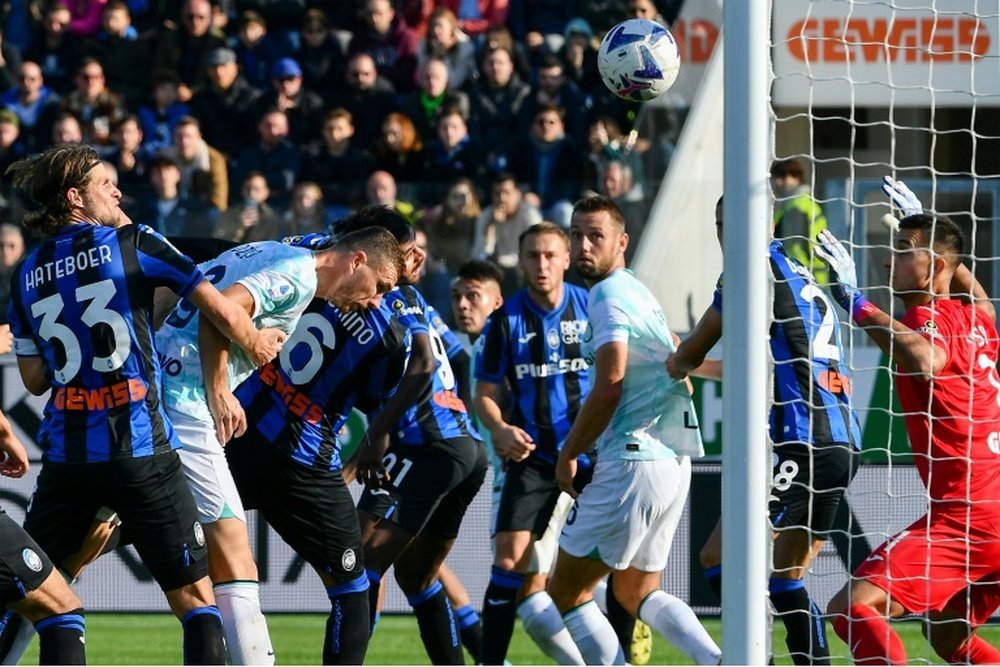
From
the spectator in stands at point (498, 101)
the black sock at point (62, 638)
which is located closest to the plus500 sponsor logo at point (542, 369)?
the black sock at point (62, 638)

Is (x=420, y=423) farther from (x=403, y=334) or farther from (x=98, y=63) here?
(x=98, y=63)

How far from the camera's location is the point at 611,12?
15109mm

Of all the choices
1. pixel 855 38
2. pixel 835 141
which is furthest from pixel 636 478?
pixel 835 141

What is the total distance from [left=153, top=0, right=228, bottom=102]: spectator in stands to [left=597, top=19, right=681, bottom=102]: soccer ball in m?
8.92

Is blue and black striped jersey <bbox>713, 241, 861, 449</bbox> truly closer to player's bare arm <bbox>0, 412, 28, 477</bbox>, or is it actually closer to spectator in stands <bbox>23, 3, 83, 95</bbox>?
player's bare arm <bbox>0, 412, 28, 477</bbox>

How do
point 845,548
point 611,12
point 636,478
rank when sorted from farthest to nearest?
point 611,12
point 845,548
point 636,478

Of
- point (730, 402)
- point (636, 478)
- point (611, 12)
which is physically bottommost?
point (636, 478)

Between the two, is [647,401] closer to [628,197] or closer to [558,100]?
[628,197]

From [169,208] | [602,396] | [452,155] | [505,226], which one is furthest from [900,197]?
[452,155]

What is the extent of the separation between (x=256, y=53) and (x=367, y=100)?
5.10 ft

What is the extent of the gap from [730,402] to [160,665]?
4440 mm

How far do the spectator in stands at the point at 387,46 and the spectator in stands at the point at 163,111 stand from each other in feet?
5.57

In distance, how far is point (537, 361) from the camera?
8.11 meters

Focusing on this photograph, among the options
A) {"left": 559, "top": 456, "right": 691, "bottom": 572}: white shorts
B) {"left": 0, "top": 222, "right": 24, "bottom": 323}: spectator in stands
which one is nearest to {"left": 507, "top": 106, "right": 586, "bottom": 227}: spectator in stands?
{"left": 0, "top": 222, "right": 24, "bottom": 323}: spectator in stands
